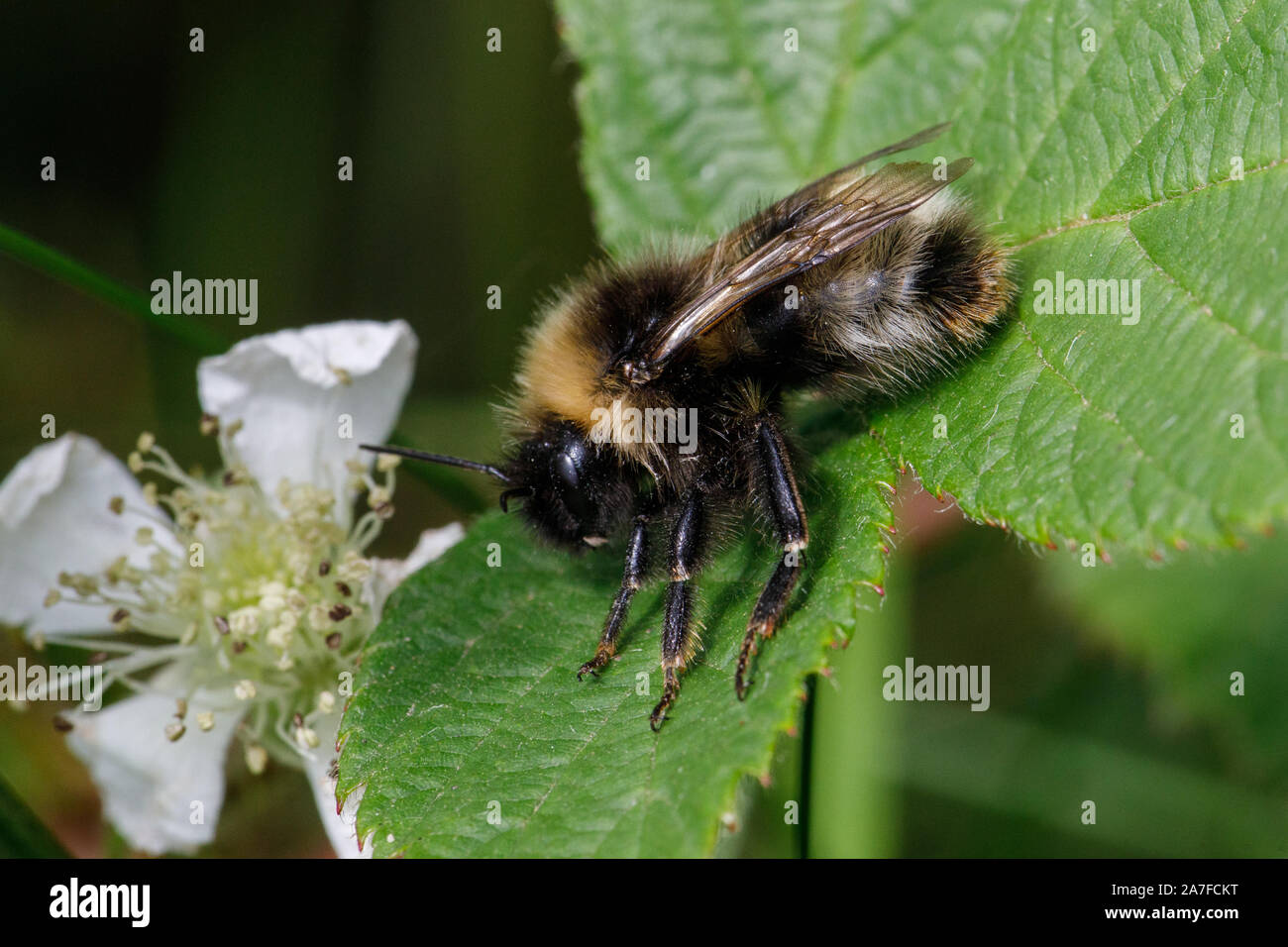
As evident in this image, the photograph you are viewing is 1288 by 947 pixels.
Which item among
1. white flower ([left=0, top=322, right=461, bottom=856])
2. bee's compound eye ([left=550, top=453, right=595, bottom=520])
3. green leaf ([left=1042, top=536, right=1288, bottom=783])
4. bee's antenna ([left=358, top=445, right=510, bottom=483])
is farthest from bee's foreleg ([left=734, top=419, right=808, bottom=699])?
green leaf ([left=1042, top=536, right=1288, bottom=783])

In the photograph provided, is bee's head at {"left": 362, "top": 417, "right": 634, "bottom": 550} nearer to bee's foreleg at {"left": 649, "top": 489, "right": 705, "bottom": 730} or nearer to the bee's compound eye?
the bee's compound eye

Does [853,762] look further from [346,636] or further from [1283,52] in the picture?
[1283,52]

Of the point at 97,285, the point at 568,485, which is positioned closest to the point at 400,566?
the point at 568,485

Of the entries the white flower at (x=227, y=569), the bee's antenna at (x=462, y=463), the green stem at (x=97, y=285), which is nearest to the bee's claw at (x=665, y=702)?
the bee's antenna at (x=462, y=463)

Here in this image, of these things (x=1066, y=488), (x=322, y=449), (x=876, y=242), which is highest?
(x=876, y=242)

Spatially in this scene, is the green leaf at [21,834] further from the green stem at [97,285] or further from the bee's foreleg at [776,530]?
the bee's foreleg at [776,530]

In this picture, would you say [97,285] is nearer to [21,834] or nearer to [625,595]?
[21,834]

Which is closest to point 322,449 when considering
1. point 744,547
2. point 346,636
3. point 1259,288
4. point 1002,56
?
point 346,636
